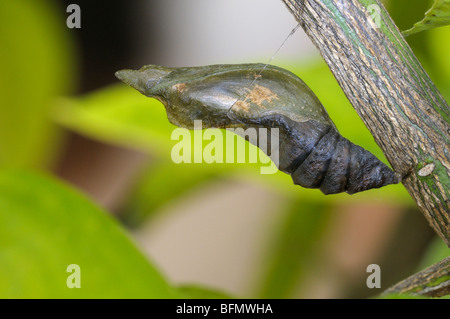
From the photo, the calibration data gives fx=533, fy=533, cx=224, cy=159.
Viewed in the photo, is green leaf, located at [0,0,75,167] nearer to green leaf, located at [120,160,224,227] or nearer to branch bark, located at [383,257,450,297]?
green leaf, located at [120,160,224,227]

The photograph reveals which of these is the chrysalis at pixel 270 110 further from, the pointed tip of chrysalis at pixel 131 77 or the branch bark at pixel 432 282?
the branch bark at pixel 432 282

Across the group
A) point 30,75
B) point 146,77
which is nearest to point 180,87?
point 146,77

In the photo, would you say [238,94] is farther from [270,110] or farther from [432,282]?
[432,282]

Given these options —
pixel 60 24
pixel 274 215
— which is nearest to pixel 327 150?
pixel 274 215

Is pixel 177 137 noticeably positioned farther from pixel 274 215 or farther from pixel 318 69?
pixel 274 215

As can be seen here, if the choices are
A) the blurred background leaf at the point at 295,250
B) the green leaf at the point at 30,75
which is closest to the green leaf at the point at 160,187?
the blurred background leaf at the point at 295,250

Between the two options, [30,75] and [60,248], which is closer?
[60,248]

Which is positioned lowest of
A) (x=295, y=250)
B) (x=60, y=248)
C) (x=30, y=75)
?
(x=295, y=250)

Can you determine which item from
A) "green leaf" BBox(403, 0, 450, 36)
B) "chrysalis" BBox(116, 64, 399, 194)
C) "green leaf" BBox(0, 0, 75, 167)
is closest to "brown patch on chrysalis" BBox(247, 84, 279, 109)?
"chrysalis" BBox(116, 64, 399, 194)
